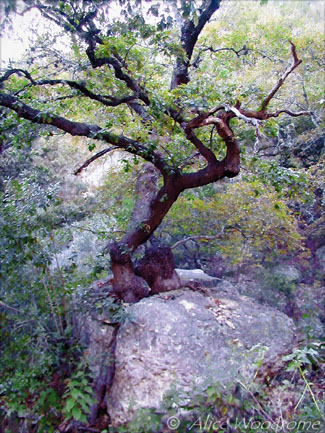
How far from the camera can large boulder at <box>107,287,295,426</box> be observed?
3383 millimetres

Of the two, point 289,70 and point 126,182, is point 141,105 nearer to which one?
point 126,182

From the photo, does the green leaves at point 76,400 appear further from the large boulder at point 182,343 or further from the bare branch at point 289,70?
the bare branch at point 289,70

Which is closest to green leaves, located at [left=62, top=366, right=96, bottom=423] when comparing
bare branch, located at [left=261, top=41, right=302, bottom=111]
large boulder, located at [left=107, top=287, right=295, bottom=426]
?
large boulder, located at [left=107, top=287, right=295, bottom=426]

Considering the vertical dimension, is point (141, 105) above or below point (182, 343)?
above

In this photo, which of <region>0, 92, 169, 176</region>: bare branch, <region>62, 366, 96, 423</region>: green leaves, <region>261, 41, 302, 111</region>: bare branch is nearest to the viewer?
<region>62, 366, 96, 423</region>: green leaves

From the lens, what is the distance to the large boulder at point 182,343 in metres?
3.38

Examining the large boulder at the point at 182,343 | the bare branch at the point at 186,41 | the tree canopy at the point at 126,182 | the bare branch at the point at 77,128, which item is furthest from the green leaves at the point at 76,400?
the bare branch at the point at 186,41

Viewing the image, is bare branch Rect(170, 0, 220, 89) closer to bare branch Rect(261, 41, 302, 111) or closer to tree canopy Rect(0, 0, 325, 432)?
tree canopy Rect(0, 0, 325, 432)

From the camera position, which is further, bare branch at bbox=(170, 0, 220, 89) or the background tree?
→ bare branch at bbox=(170, 0, 220, 89)

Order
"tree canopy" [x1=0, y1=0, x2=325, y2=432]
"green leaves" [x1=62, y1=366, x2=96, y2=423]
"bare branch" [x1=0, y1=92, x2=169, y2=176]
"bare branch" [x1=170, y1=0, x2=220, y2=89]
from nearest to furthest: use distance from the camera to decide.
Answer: "green leaves" [x1=62, y1=366, x2=96, y2=423] → "tree canopy" [x1=0, y1=0, x2=325, y2=432] → "bare branch" [x1=0, y1=92, x2=169, y2=176] → "bare branch" [x1=170, y1=0, x2=220, y2=89]

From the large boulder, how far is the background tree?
0.58 meters

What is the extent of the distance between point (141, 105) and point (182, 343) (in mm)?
3402

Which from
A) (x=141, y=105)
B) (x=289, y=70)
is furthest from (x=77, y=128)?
(x=289, y=70)

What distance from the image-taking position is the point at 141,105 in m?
5.37
